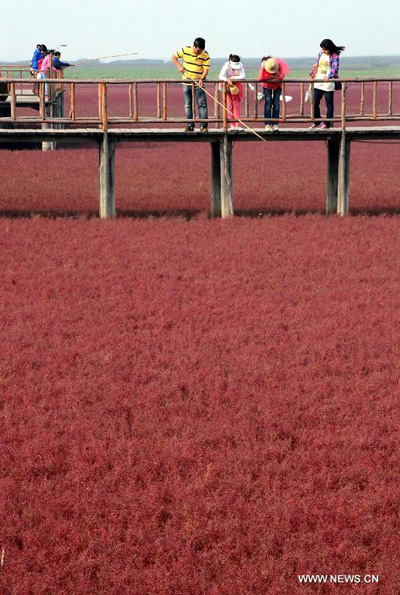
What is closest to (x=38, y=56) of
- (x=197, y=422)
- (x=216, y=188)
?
(x=216, y=188)

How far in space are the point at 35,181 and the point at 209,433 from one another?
21.0 meters

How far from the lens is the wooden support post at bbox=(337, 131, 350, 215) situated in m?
23.6

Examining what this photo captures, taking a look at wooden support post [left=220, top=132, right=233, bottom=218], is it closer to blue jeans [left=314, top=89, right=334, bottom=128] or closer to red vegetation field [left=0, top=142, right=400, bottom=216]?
red vegetation field [left=0, top=142, right=400, bottom=216]

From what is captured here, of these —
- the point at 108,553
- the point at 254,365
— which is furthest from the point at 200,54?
the point at 108,553

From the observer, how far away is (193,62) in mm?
22094

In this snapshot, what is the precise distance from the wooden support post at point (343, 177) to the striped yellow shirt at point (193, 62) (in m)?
3.72

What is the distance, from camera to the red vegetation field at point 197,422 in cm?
816

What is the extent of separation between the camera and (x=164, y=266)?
18359 millimetres

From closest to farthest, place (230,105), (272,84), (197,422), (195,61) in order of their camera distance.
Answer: (197,422) → (195,61) → (272,84) → (230,105)

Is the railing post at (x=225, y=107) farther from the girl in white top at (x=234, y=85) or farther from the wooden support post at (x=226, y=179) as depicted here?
the wooden support post at (x=226, y=179)

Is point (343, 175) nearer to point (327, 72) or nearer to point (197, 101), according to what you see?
point (327, 72)

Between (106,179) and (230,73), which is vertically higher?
(230,73)

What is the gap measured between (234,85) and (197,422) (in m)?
13.5

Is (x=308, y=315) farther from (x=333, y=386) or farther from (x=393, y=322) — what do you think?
(x=333, y=386)
